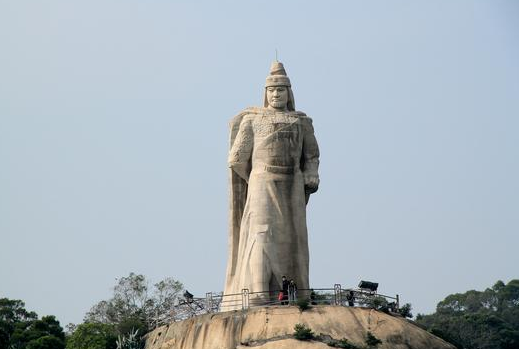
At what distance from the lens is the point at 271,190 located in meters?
48.0

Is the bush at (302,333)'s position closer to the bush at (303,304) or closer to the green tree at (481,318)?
the bush at (303,304)

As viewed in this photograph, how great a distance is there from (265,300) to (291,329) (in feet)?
9.79

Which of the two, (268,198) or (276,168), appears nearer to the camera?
(268,198)

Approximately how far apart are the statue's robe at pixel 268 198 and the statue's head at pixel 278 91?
1.41 feet

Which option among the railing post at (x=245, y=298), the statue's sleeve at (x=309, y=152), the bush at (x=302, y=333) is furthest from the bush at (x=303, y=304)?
the statue's sleeve at (x=309, y=152)

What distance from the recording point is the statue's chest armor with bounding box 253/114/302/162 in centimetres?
4841

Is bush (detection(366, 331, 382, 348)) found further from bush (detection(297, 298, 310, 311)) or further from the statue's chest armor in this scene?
the statue's chest armor

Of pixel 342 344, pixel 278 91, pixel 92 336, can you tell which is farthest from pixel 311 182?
pixel 92 336

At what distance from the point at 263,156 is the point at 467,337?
42.9 meters

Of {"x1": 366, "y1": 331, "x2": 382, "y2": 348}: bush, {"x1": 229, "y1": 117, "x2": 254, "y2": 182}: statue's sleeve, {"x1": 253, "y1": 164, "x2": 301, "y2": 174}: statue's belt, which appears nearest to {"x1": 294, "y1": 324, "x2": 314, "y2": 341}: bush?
{"x1": 366, "y1": 331, "x2": 382, "y2": 348}: bush

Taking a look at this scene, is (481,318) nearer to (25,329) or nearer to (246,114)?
(25,329)

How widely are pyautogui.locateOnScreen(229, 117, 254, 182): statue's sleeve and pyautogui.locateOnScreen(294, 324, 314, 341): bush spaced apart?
26.0 ft

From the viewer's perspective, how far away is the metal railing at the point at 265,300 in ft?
149

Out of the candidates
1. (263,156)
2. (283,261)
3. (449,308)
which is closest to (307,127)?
(263,156)
